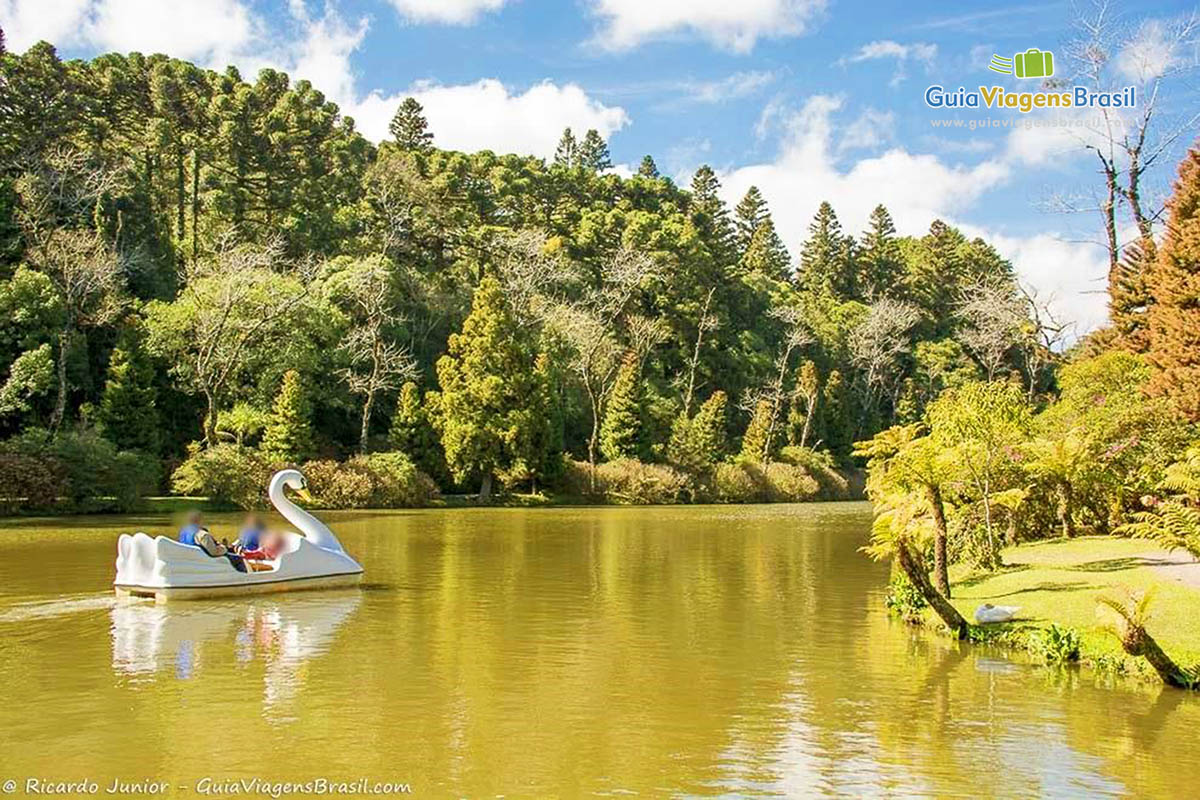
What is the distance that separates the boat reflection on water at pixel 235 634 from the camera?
40.0 feet

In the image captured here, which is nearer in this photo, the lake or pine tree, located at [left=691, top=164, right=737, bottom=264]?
the lake

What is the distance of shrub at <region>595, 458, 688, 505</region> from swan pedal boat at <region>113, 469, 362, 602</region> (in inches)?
1298

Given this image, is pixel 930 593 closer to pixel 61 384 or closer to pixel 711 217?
pixel 61 384

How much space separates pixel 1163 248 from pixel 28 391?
37.3 meters

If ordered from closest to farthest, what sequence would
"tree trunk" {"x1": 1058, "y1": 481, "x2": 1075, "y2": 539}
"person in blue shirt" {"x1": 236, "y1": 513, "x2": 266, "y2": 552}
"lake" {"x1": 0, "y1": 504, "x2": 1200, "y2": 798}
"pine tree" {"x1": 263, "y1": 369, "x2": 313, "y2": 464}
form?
"lake" {"x1": 0, "y1": 504, "x2": 1200, "y2": 798}
"person in blue shirt" {"x1": 236, "y1": 513, "x2": 266, "y2": 552}
"tree trunk" {"x1": 1058, "y1": 481, "x2": 1075, "y2": 539}
"pine tree" {"x1": 263, "y1": 369, "x2": 313, "y2": 464}

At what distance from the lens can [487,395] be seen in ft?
162

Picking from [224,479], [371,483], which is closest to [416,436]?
[371,483]

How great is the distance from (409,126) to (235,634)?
6628 cm

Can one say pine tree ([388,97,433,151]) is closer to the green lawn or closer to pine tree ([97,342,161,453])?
pine tree ([97,342,161,453])

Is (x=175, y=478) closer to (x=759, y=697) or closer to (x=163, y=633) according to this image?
(x=163, y=633)

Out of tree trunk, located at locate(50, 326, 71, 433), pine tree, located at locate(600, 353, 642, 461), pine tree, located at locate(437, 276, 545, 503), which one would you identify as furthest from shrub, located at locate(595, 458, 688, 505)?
tree trunk, located at locate(50, 326, 71, 433)

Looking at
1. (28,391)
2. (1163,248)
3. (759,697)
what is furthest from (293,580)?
(28,391)

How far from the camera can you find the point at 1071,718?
10875 millimetres

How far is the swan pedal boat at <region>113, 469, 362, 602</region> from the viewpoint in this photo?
16.5 m
